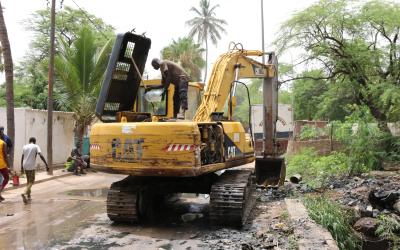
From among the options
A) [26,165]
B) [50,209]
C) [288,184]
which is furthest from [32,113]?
[288,184]

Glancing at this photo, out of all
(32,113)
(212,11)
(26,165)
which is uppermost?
(212,11)

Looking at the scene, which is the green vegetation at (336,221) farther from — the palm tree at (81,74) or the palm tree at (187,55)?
the palm tree at (187,55)

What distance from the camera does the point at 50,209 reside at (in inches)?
406

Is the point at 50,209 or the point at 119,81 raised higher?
the point at 119,81

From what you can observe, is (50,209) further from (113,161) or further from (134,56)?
(134,56)

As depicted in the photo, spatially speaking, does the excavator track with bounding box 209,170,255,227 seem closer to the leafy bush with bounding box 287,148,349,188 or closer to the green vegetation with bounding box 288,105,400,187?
the leafy bush with bounding box 287,148,349,188

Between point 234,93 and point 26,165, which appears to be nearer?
point 234,93

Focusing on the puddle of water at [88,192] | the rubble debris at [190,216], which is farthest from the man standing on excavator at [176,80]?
the puddle of water at [88,192]

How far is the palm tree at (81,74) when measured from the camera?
19.4m

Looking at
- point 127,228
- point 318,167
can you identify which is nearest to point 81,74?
point 318,167

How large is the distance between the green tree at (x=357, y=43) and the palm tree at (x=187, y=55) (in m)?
22.6

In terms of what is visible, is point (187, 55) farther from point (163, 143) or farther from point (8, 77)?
point (163, 143)

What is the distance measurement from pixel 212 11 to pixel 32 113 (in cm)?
4686

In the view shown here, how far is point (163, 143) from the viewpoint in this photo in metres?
7.70
